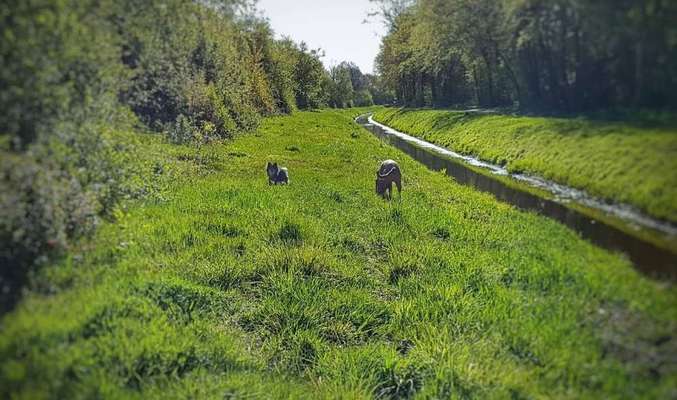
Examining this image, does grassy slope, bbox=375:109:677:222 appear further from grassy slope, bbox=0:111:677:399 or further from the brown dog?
the brown dog

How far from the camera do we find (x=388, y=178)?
11.6m

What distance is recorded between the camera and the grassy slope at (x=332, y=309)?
2752 mm

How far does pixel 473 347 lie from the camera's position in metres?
4.97

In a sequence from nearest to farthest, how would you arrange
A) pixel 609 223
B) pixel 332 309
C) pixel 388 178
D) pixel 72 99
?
pixel 609 223 → pixel 72 99 → pixel 332 309 → pixel 388 178

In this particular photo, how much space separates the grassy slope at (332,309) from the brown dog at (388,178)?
5.09 ft

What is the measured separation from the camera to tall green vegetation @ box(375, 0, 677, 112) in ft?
8.48

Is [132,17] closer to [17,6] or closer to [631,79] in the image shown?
[17,6]

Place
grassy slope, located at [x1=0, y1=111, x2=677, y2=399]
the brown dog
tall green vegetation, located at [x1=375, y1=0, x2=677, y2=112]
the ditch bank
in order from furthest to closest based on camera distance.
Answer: the brown dog → grassy slope, located at [x1=0, y1=111, x2=677, y2=399] → tall green vegetation, located at [x1=375, y1=0, x2=677, y2=112] → the ditch bank

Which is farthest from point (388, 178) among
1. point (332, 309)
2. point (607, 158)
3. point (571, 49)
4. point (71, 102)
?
point (71, 102)

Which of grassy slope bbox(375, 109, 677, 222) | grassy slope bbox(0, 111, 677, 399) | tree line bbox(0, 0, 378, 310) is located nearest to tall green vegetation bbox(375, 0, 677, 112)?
grassy slope bbox(375, 109, 677, 222)

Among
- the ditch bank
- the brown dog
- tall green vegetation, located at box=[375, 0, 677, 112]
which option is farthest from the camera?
the brown dog

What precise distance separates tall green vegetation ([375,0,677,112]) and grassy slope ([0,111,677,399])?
1.00 m

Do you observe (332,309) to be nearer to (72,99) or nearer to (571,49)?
(72,99)

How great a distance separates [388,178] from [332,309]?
6010 mm
